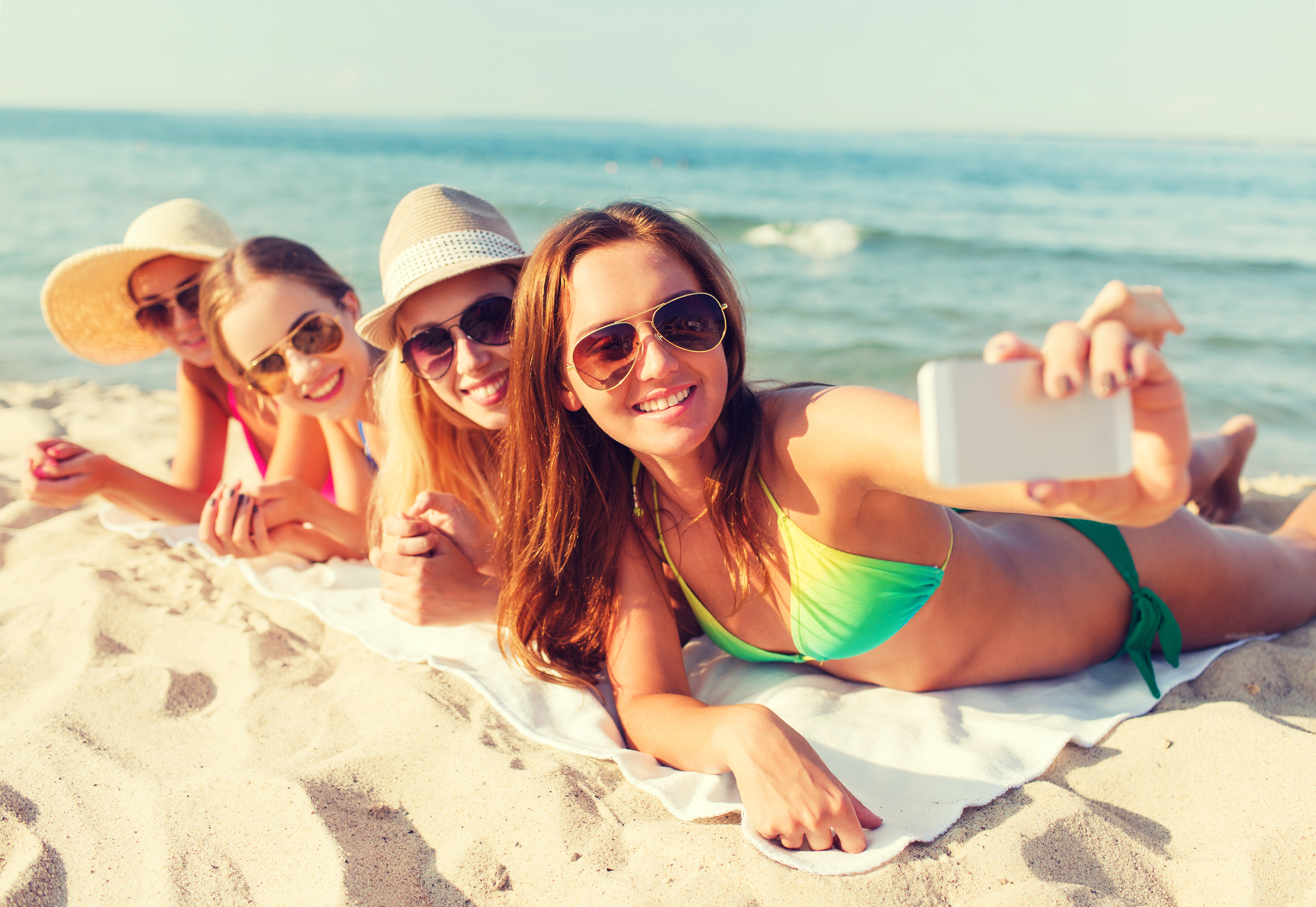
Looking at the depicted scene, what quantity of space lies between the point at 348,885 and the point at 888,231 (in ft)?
55.7

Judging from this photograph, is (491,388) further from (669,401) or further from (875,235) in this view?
(875,235)

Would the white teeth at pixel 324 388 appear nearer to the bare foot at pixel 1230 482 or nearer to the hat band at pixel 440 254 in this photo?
the hat band at pixel 440 254

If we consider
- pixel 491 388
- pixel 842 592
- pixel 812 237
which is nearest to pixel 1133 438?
pixel 842 592

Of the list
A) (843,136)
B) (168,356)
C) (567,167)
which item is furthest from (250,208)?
(843,136)

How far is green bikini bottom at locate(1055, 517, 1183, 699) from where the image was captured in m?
2.70

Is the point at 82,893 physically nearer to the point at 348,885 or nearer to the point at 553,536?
the point at 348,885

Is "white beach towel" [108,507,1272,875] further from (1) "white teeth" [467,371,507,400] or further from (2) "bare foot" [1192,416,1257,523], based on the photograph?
(2) "bare foot" [1192,416,1257,523]

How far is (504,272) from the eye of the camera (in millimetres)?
2926

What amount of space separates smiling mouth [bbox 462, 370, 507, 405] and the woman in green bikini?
481 millimetres

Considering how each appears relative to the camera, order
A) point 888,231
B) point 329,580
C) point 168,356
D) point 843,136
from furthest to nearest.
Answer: point 843,136
point 888,231
point 168,356
point 329,580

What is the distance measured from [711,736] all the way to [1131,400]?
131cm

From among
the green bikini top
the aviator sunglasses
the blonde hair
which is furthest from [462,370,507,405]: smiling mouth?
the aviator sunglasses

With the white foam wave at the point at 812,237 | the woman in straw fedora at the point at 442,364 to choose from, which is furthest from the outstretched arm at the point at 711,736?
the white foam wave at the point at 812,237

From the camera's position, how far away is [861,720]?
250 cm
